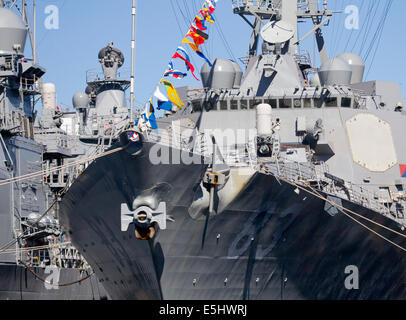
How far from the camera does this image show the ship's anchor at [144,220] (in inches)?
620

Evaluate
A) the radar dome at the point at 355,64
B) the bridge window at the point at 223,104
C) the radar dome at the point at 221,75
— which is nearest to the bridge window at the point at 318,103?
the bridge window at the point at 223,104

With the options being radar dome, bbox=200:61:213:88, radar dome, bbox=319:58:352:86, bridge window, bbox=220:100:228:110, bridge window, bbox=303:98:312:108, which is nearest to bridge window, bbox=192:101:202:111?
bridge window, bbox=220:100:228:110

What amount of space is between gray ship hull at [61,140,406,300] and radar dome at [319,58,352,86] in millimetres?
6311

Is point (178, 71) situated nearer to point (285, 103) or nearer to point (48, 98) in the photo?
point (285, 103)

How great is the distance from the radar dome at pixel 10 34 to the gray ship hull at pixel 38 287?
6733mm

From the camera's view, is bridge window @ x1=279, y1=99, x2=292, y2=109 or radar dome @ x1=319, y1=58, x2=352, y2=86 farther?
radar dome @ x1=319, y1=58, x2=352, y2=86

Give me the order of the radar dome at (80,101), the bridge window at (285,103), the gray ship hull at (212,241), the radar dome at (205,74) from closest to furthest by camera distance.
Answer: the gray ship hull at (212,241) < the bridge window at (285,103) < the radar dome at (205,74) < the radar dome at (80,101)

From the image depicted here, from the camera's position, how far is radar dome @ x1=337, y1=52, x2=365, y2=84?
27.5 m

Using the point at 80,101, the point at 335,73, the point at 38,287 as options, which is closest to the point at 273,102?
the point at 335,73

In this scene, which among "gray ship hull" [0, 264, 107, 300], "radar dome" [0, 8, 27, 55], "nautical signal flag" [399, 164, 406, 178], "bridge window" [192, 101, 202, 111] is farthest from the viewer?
"radar dome" [0, 8, 27, 55]

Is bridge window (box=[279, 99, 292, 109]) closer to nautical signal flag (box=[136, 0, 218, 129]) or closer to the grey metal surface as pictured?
the grey metal surface

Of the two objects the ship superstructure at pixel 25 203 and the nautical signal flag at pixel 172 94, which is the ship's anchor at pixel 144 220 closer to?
the nautical signal flag at pixel 172 94

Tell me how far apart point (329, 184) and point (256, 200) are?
3.16 metres

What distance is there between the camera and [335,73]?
24016 millimetres
